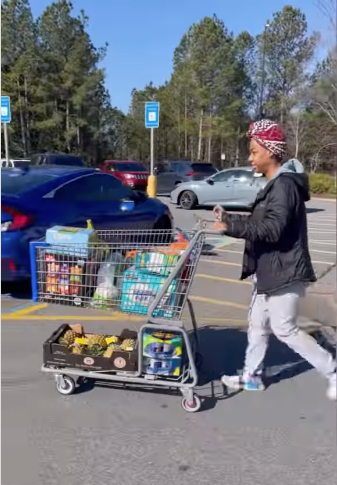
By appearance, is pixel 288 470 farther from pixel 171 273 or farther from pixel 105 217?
pixel 105 217

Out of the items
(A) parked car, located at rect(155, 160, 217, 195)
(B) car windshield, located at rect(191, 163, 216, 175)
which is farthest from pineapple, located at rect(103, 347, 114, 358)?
(B) car windshield, located at rect(191, 163, 216, 175)

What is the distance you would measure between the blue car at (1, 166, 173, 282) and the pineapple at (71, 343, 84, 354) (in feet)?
6.25

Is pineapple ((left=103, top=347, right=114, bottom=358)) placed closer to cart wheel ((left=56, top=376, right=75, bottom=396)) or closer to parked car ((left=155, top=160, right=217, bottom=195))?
cart wheel ((left=56, top=376, right=75, bottom=396))

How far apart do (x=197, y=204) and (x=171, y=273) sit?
520 inches

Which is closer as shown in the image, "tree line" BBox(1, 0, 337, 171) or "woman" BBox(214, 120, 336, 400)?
"woman" BBox(214, 120, 336, 400)

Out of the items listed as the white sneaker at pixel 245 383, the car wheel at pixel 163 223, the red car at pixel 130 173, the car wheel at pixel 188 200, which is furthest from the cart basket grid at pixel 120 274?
the red car at pixel 130 173

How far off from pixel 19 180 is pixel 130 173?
15446mm

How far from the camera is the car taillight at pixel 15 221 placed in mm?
5324

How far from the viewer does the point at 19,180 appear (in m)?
6.11

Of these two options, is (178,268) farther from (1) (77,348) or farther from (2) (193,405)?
(1) (77,348)

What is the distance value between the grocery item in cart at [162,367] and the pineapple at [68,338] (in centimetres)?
63

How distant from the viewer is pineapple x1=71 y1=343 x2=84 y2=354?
3556mm

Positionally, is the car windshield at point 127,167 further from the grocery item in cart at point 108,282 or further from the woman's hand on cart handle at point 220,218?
the woman's hand on cart handle at point 220,218

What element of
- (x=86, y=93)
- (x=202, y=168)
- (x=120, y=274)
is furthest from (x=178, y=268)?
(x=86, y=93)
